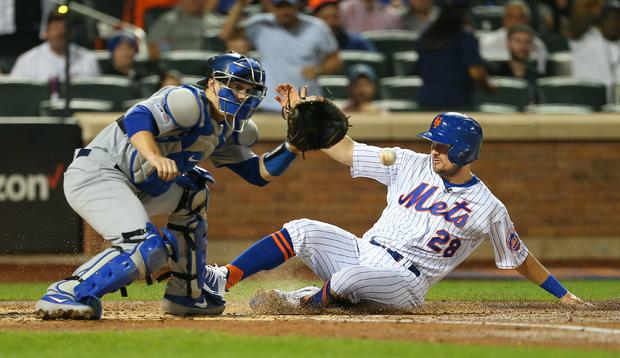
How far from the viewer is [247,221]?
11406 mm

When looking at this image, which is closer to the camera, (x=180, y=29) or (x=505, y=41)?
(x=180, y=29)

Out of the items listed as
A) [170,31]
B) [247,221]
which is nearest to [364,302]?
[247,221]

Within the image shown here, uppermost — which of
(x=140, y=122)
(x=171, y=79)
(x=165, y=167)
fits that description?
(x=140, y=122)

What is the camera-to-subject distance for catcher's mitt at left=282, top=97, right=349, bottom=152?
21.0ft

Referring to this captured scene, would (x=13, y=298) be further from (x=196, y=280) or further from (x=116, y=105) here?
(x=116, y=105)

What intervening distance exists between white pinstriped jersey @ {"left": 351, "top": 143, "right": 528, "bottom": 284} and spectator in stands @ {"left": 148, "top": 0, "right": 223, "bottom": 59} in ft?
17.0

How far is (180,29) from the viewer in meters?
11.7

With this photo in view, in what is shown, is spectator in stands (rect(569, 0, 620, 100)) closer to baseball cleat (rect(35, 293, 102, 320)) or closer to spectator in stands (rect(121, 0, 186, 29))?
spectator in stands (rect(121, 0, 186, 29))

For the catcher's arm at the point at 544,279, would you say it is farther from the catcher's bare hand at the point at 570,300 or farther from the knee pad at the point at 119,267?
the knee pad at the point at 119,267

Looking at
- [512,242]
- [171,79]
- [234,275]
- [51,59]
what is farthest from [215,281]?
[51,59]

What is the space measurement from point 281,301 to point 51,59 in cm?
508

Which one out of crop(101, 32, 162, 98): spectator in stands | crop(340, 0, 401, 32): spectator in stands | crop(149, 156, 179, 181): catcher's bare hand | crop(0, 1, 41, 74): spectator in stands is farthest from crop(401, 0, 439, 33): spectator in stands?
crop(149, 156, 179, 181): catcher's bare hand

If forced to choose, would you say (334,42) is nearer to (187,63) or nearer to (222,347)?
(187,63)

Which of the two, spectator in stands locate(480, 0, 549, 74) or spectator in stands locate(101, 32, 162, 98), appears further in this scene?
spectator in stands locate(480, 0, 549, 74)
